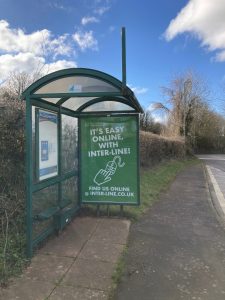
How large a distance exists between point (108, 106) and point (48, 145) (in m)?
2.07

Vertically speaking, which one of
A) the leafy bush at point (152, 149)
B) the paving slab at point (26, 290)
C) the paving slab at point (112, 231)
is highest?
the leafy bush at point (152, 149)

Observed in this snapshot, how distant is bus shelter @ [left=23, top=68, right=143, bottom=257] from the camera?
496cm

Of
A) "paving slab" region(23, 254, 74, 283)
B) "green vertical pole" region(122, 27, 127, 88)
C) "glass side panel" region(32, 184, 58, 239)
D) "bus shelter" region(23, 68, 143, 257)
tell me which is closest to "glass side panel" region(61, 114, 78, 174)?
"bus shelter" region(23, 68, 143, 257)

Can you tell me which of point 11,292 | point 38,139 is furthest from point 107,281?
point 38,139

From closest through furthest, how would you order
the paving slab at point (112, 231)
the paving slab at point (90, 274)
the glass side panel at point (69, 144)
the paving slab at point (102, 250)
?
1. the paving slab at point (90, 274)
2. the paving slab at point (102, 250)
3. the paving slab at point (112, 231)
4. the glass side panel at point (69, 144)

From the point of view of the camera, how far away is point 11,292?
12.2 ft

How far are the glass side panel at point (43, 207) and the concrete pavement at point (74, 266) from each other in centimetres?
27

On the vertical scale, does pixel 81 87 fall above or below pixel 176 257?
above

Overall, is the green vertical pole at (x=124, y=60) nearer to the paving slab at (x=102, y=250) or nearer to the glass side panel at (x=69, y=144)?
the glass side panel at (x=69, y=144)

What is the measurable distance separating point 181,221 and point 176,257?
7.49ft

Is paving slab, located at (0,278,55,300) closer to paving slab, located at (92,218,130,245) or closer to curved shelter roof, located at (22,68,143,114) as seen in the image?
paving slab, located at (92,218,130,245)

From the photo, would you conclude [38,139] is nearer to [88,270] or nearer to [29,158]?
[29,158]

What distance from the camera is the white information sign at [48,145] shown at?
5.14 m

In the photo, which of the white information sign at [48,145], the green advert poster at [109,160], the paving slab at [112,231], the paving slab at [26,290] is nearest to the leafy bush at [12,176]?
the white information sign at [48,145]
